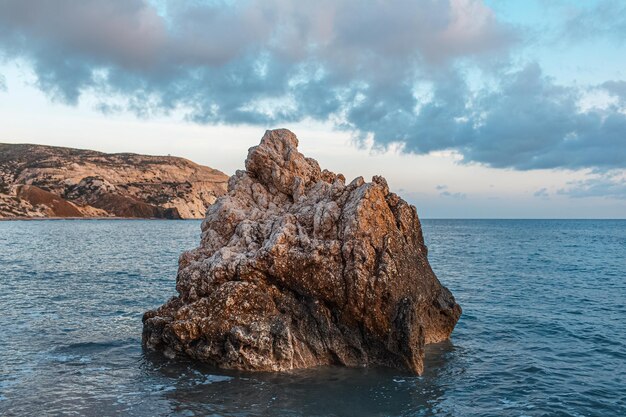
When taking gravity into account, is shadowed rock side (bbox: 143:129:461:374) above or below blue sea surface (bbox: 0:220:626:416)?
above

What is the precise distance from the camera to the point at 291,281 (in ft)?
62.7

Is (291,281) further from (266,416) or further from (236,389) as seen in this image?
(266,416)

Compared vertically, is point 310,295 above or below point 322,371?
above

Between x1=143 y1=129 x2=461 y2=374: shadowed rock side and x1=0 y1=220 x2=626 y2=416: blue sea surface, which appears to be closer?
x1=0 y1=220 x2=626 y2=416: blue sea surface

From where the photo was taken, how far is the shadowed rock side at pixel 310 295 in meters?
18.0

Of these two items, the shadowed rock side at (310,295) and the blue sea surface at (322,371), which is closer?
the blue sea surface at (322,371)

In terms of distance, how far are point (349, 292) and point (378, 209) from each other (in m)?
3.73

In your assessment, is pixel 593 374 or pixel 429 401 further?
pixel 593 374

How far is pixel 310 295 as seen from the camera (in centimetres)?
1903

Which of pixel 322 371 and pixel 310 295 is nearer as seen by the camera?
pixel 322 371

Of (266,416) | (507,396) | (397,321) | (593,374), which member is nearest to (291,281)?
(397,321)

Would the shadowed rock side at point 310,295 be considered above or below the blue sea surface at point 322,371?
above

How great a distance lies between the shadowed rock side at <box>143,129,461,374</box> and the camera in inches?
708

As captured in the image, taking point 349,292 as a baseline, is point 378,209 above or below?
above
